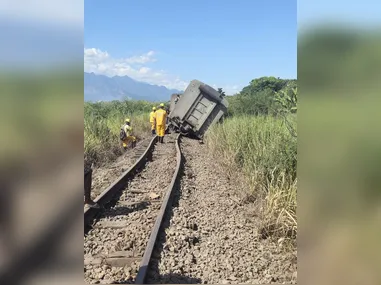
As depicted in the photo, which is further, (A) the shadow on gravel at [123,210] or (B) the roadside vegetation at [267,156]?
(A) the shadow on gravel at [123,210]

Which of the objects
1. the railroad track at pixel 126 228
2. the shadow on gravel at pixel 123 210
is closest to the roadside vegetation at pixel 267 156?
the railroad track at pixel 126 228

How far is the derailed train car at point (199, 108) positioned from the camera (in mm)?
16812

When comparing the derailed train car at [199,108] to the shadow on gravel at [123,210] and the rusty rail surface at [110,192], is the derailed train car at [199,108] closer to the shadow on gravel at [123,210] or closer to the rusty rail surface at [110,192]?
the rusty rail surface at [110,192]

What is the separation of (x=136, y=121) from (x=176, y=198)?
1539 centimetres

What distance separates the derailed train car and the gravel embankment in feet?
32.5

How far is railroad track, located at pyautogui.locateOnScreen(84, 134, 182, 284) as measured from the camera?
3.95 meters

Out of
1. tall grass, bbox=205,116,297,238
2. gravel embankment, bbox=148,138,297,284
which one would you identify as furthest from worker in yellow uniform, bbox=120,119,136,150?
gravel embankment, bbox=148,138,297,284

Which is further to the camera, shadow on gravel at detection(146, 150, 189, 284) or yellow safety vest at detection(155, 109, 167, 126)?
yellow safety vest at detection(155, 109, 167, 126)

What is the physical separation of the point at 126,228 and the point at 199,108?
12.3 m

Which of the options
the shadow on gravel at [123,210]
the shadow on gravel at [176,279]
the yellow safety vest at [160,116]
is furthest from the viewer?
the yellow safety vest at [160,116]

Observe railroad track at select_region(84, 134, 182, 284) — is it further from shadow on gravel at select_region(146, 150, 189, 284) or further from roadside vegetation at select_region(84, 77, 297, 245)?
A: roadside vegetation at select_region(84, 77, 297, 245)

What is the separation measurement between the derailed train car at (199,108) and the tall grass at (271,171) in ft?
22.4

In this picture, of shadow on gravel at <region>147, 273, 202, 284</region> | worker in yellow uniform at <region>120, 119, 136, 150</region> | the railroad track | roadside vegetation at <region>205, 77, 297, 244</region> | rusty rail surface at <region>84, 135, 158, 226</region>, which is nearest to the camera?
shadow on gravel at <region>147, 273, 202, 284</region>
